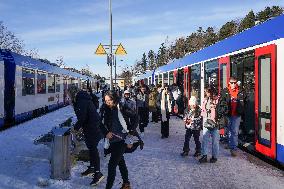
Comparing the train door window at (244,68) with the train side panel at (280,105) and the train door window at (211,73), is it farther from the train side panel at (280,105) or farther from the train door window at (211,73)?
the train door window at (211,73)

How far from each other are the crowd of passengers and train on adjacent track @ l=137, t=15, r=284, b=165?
1.61 ft

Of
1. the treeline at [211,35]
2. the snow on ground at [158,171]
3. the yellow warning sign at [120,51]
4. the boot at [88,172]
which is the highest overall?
the treeline at [211,35]

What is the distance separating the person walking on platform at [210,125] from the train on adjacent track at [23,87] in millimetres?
3535

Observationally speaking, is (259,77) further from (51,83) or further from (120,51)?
(51,83)

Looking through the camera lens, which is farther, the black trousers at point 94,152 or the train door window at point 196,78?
the train door window at point 196,78

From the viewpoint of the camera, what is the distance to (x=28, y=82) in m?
19.5

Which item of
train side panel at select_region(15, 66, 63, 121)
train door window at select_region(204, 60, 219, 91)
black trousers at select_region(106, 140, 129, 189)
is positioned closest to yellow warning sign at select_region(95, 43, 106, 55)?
train side panel at select_region(15, 66, 63, 121)

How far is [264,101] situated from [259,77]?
59cm

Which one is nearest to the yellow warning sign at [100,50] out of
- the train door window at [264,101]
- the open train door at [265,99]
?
the open train door at [265,99]

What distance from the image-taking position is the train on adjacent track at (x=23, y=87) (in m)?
15.9

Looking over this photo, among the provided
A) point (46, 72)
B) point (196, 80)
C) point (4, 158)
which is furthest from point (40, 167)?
point (46, 72)

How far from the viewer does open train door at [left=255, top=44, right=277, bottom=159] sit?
8.24 meters

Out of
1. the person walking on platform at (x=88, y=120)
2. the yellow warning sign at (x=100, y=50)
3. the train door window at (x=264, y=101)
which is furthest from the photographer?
the yellow warning sign at (x=100, y=50)

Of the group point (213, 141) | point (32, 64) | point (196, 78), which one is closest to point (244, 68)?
point (213, 141)
